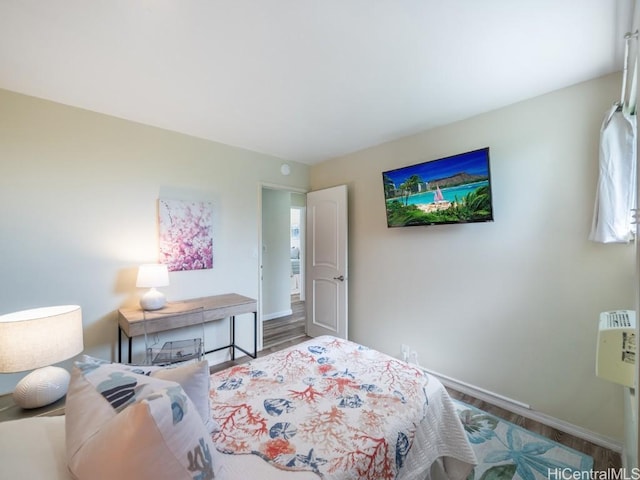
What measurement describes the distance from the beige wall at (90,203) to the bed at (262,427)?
63.1 inches

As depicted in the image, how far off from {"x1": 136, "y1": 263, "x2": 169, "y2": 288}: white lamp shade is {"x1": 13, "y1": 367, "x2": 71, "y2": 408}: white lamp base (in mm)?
1072

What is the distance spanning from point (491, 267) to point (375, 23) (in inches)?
78.8

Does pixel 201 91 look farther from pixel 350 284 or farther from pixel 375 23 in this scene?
pixel 350 284

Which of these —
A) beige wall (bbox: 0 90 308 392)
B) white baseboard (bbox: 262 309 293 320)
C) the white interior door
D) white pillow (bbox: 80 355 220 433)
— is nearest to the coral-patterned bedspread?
white pillow (bbox: 80 355 220 433)

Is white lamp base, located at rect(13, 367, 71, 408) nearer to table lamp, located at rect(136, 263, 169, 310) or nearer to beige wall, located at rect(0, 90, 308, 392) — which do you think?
table lamp, located at rect(136, 263, 169, 310)

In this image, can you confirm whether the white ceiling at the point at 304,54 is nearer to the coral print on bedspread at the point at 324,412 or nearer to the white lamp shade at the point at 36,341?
the white lamp shade at the point at 36,341

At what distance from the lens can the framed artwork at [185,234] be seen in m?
2.72

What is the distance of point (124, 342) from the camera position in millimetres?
2508

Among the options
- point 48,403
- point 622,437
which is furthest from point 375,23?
point 622,437

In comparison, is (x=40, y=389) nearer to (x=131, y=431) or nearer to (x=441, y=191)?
(x=131, y=431)

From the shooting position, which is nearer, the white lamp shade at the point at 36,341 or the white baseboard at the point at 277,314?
the white lamp shade at the point at 36,341

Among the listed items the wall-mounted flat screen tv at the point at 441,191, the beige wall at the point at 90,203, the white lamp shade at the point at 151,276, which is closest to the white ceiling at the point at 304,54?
the beige wall at the point at 90,203

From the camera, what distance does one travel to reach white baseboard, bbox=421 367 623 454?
182cm

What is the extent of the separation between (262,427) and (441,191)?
2.24 m
